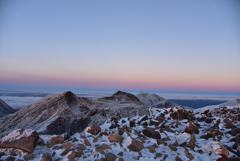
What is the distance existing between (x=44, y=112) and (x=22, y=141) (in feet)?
17.0

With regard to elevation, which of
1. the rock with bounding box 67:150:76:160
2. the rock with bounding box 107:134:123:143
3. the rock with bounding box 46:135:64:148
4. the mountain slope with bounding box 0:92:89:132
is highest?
the rock with bounding box 107:134:123:143

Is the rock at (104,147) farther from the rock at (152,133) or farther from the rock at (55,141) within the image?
the rock at (152,133)

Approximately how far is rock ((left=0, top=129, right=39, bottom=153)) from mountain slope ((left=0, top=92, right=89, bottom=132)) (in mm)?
3933

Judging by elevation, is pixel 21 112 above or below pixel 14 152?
below

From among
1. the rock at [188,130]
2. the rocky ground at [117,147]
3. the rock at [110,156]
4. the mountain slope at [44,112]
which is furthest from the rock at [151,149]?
the mountain slope at [44,112]

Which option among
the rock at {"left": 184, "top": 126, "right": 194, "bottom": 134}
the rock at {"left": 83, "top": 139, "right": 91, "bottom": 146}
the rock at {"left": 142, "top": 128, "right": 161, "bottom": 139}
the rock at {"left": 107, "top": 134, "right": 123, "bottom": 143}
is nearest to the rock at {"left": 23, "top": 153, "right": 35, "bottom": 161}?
the rock at {"left": 83, "top": 139, "right": 91, "bottom": 146}

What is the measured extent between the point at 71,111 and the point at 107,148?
503cm

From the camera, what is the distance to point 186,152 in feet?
7.45

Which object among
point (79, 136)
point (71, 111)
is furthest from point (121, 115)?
point (79, 136)

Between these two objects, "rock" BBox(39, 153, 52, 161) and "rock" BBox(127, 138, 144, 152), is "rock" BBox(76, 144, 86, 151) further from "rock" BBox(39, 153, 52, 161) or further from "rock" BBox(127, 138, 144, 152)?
"rock" BBox(127, 138, 144, 152)

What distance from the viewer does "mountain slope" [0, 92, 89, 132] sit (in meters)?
6.39

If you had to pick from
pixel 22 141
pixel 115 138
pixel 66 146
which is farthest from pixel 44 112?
pixel 115 138

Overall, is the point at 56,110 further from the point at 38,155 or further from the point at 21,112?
the point at 38,155

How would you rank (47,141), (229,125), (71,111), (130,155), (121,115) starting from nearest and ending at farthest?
(130,155) → (47,141) → (229,125) → (121,115) → (71,111)
